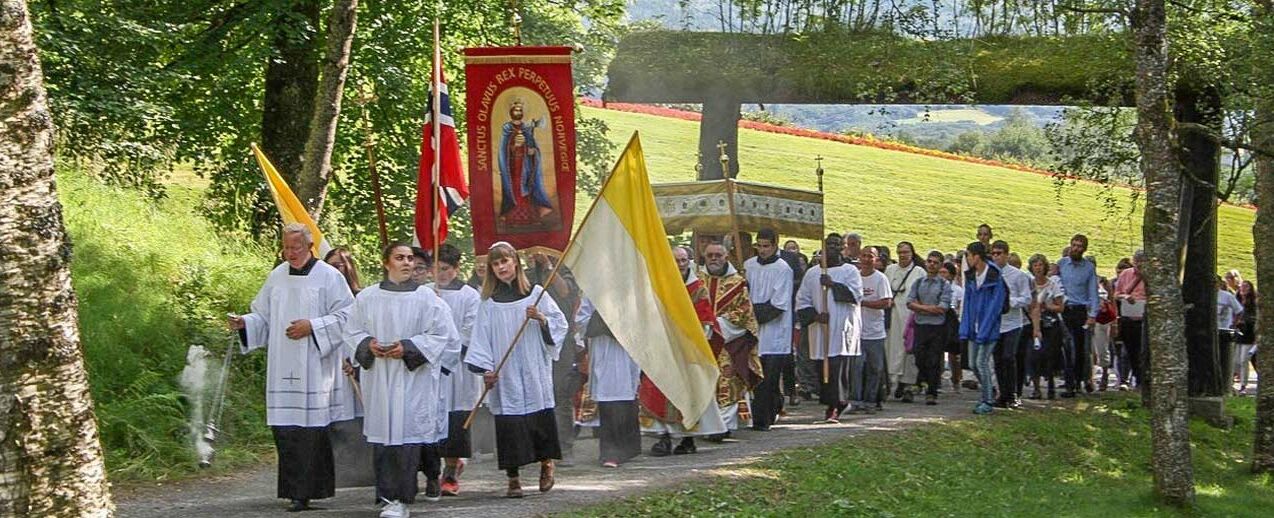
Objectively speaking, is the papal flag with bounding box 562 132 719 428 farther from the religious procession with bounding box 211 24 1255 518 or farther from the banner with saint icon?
the banner with saint icon

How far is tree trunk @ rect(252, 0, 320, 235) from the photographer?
894 inches

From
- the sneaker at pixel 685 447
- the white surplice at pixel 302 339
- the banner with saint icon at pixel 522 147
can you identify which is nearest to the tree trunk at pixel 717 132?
the sneaker at pixel 685 447

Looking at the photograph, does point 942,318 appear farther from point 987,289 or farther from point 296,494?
point 296,494

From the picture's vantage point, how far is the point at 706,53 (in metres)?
21.0

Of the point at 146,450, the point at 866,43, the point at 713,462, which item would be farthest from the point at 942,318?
the point at 146,450

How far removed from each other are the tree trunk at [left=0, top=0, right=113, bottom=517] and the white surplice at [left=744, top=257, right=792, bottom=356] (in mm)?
10080

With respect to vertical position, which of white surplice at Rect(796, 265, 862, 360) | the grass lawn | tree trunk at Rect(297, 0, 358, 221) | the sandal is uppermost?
tree trunk at Rect(297, 0, 358, 221)

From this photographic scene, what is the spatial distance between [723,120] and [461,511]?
417 inches

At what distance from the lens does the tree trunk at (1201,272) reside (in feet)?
71.4

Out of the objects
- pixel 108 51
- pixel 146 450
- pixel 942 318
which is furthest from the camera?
pixel 942 318

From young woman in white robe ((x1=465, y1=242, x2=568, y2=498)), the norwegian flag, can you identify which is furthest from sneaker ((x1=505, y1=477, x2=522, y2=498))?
the norwegian flag

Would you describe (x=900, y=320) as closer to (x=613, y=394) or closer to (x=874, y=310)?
(x=874, y=310)

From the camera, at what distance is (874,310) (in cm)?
1944

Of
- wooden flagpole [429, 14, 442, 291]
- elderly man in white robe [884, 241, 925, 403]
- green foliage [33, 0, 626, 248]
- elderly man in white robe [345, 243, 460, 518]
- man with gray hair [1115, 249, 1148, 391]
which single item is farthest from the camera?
man with gray hair [1115, 249, 1148, 391]
